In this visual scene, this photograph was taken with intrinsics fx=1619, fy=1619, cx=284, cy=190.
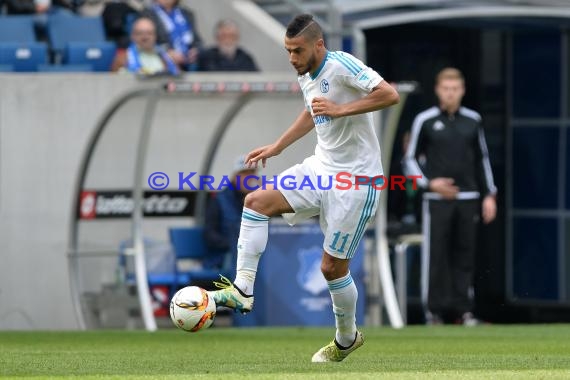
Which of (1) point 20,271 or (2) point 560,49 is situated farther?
(2) point 560,49

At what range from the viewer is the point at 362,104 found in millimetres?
9500

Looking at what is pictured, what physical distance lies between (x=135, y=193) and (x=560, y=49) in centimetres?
721

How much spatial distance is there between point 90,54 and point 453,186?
178 inches

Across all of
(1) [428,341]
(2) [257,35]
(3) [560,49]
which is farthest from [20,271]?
(3) [560,49]

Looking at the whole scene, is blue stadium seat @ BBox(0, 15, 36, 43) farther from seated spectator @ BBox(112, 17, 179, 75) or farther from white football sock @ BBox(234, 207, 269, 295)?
white football sock @ BBox(234, 207, 269, 295)

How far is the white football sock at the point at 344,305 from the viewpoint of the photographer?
9.86 metres

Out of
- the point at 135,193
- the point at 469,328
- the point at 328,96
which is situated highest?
the point at 328,96

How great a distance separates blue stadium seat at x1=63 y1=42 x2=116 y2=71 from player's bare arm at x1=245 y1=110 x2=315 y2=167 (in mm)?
8140

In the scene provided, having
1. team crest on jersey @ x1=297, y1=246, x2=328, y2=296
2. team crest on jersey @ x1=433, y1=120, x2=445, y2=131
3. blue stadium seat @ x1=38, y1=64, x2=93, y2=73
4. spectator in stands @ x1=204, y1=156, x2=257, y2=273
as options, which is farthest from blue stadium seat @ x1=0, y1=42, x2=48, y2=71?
team crest on jersey @ x1=433, y1=120, x2=445, y2=131

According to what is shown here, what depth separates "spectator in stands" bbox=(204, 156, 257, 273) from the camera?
1639 cm

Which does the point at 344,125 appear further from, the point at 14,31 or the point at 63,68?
the point at 14,31

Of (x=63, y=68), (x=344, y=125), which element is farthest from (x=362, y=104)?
(x=63, y=68)

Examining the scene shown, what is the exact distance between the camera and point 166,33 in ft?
59.8

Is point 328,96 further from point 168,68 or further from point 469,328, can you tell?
point 168,68
